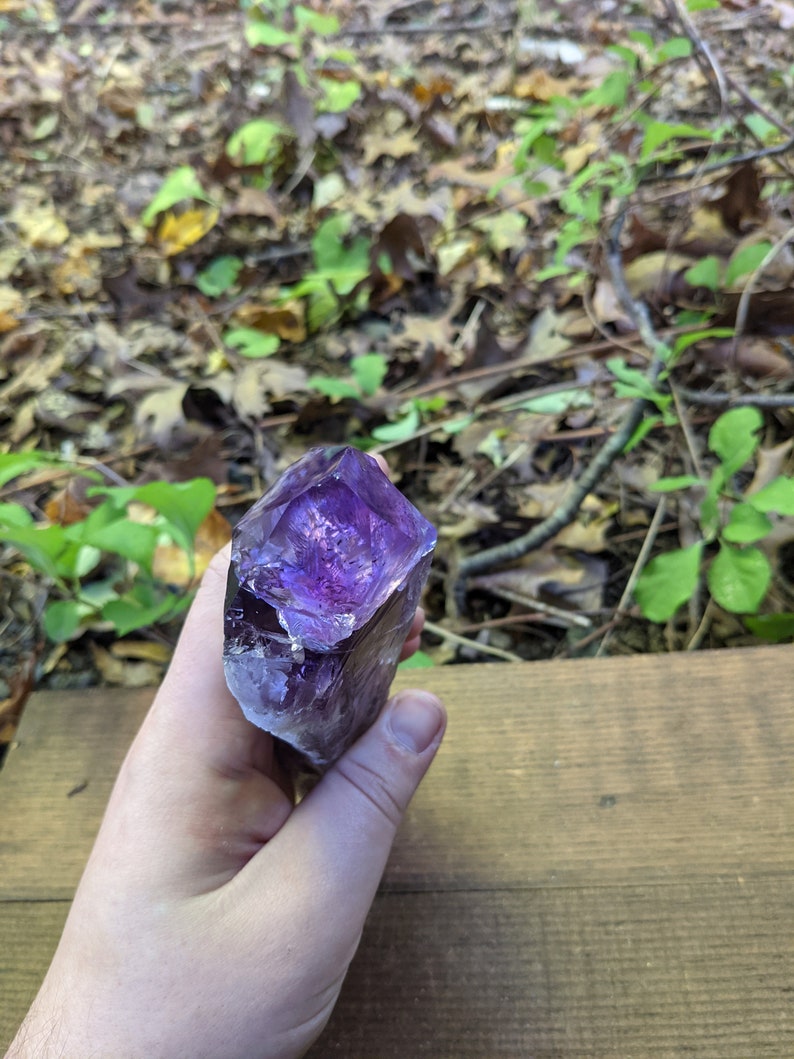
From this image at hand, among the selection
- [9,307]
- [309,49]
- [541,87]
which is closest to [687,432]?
[541,87]

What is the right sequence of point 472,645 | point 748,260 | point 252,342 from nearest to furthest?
point 472,645 → point 748,260 → point 252,342

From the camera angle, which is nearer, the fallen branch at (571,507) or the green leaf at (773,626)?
the green leaf at (773,626)

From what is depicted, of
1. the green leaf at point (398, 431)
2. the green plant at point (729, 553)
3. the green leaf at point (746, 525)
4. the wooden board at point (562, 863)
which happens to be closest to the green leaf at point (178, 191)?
the green leaf at point (398, 431)

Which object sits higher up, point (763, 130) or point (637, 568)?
point (763, 130)

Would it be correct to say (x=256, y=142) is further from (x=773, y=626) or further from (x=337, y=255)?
(x=773, y=626)

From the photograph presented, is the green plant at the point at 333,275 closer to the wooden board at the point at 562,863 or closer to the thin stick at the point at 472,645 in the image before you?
the thin stick at the point at 472,645

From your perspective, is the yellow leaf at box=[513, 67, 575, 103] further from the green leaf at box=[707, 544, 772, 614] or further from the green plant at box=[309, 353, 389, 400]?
the green leaf at box=[707, 544, 772, 614]

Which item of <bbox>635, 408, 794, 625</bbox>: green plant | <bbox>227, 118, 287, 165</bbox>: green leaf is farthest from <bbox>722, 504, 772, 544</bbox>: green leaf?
<bbox>227, 118, 287, 165</bbox>: green leaf
